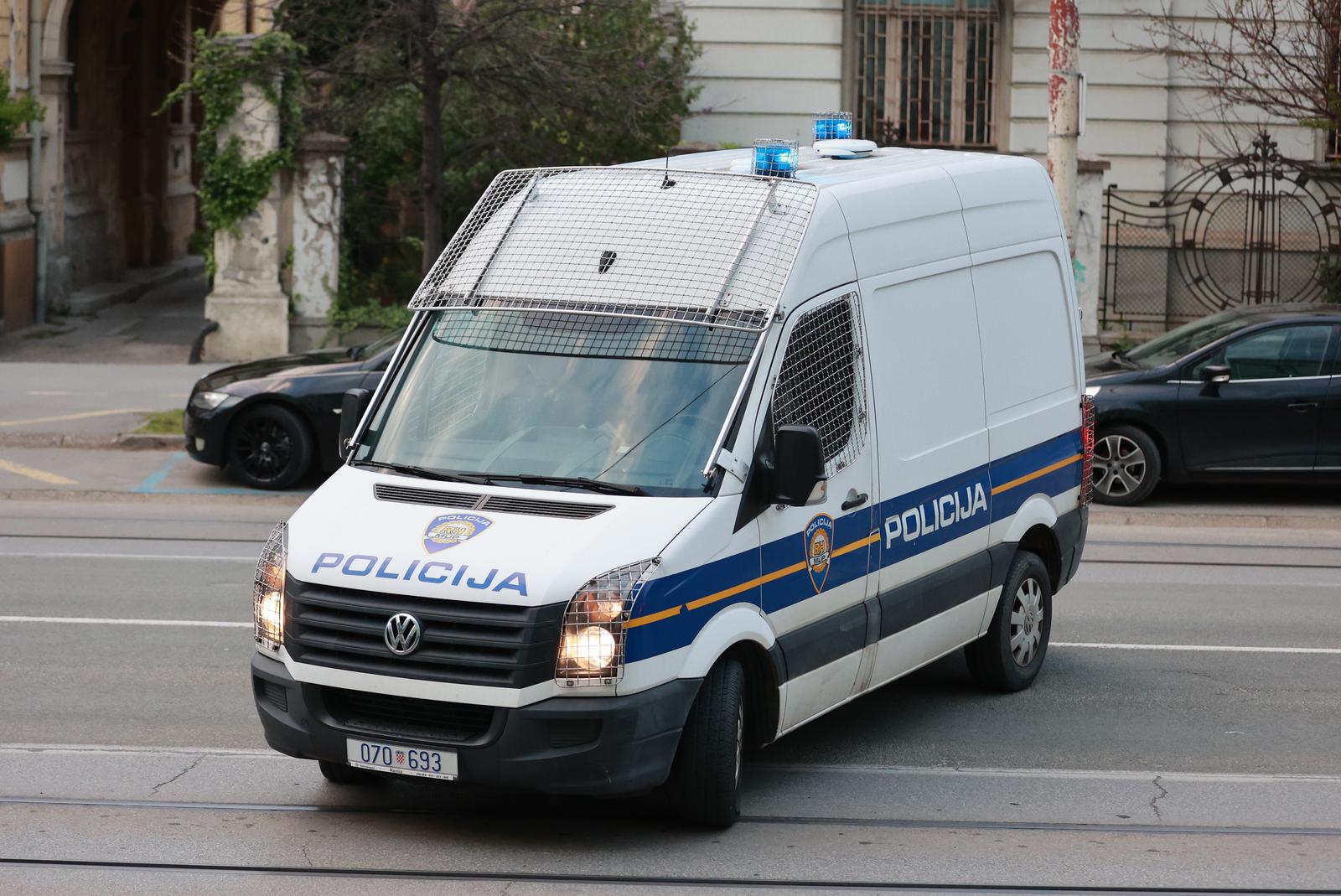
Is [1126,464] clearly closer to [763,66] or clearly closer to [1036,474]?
[1036,474]

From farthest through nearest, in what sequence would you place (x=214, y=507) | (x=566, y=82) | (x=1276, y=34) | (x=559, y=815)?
(x=1276, y=34)
(x=566, y=82)
(x=214, y=507)
(x=559, y=815)

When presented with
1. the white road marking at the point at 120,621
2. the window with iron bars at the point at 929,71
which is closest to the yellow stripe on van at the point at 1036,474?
the white road marking at the point at 120,621

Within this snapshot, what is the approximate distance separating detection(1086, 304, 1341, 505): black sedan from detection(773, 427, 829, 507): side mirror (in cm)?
834

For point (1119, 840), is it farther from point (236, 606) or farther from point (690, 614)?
point (236, 606)

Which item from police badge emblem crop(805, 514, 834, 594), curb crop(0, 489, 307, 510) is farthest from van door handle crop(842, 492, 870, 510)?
curb crop(0, 489, 307, 510)

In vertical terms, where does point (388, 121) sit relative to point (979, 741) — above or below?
above

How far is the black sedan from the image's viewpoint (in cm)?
1402

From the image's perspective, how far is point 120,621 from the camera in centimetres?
977

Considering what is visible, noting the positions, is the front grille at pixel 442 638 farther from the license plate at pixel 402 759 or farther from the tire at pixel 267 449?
the tire at pixel 267 449

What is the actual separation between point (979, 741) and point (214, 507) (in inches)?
309

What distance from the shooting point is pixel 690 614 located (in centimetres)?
608

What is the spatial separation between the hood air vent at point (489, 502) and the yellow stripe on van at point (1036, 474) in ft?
8.81

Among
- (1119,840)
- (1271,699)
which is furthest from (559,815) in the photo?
(1271,699)

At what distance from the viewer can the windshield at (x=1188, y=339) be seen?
1434cm
